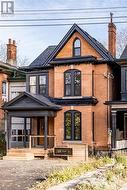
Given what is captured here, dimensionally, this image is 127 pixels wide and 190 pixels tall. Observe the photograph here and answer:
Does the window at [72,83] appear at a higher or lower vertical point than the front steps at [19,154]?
higher

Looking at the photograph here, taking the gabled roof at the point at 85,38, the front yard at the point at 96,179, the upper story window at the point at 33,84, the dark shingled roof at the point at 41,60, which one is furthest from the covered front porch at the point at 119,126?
the front yard at the point at 96,179

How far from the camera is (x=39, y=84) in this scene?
37.5 m

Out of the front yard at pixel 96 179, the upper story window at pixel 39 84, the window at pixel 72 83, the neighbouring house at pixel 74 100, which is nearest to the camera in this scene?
the front yard at pixel 96 179

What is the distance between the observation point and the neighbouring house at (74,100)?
111 ft

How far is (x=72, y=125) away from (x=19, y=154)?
523cm

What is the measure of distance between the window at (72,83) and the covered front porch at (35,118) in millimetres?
1712

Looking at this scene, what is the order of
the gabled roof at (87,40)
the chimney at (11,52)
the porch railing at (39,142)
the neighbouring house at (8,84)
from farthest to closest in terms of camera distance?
the chimney at (11,52) → the neighbouring house at (8,84) → the porch railing at (39,142) → the gabled roof at (87,40)

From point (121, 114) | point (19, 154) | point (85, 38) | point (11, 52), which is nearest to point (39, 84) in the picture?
point (85, 38)

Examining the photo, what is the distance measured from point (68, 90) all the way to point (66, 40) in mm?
4276

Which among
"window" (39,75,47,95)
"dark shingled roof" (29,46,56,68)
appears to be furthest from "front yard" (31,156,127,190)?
"dark shingled roof" (29,46,56,68)

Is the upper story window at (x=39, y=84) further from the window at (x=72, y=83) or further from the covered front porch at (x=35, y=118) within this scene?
the window at (x=72, y=83)

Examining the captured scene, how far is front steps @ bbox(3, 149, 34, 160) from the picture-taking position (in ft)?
105

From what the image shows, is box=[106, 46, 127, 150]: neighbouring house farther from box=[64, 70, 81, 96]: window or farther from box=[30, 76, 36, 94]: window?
box=[30, 76, 36, 94]: window

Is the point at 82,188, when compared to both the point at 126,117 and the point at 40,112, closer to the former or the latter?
the point at 40,112
